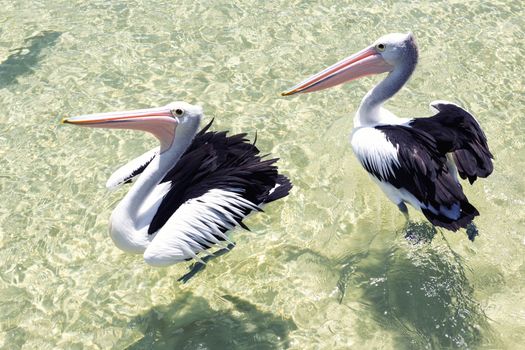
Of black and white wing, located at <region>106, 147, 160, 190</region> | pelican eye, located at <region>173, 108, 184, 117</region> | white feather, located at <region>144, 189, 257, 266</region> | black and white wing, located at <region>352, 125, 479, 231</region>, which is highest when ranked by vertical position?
pelican eye, located at <region>173, 108, 184, 117</region>

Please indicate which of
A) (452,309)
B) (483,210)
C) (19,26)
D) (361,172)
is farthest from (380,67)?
(19,26)

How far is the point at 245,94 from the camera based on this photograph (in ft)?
16.0

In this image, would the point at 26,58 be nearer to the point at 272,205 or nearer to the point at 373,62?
the point at 272,205

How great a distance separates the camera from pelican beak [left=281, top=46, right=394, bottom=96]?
12.2 ft

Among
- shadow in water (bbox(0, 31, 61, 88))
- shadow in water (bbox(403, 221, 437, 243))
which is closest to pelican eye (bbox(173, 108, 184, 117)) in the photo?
shadow in water (bbox(403, 221, 437, 243))

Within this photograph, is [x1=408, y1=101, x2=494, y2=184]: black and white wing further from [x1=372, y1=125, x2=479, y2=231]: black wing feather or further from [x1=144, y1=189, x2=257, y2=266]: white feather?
[x1=144, y1=189, x2=257, y2=266]: white feather

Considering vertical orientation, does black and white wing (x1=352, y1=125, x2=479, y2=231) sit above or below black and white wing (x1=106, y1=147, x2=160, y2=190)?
above

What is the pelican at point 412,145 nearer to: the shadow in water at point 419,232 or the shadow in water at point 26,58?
the shadow in water at point 419,232

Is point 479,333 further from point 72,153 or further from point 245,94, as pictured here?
point 72,153

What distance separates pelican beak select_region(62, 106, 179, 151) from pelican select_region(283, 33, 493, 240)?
994 millimetres

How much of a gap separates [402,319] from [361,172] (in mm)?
1320

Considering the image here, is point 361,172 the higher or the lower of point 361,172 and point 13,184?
the higher

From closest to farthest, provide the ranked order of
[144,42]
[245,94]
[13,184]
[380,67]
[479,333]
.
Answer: [479,333] → [380,67] → [13,184] → [245,94] → [144,42]

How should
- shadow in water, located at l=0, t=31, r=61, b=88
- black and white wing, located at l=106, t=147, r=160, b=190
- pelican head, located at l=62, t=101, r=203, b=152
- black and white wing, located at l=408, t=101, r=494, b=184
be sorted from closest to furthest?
pelican head, located at l=62, t=101, r=203, b=152 → black and white wing, located at l=408, t=101, r=494, b=184 → black and white wing, located at l=106, t=147, r=160, b=190 → shadow in water, located at l=0, t=31, r=61, b=88
